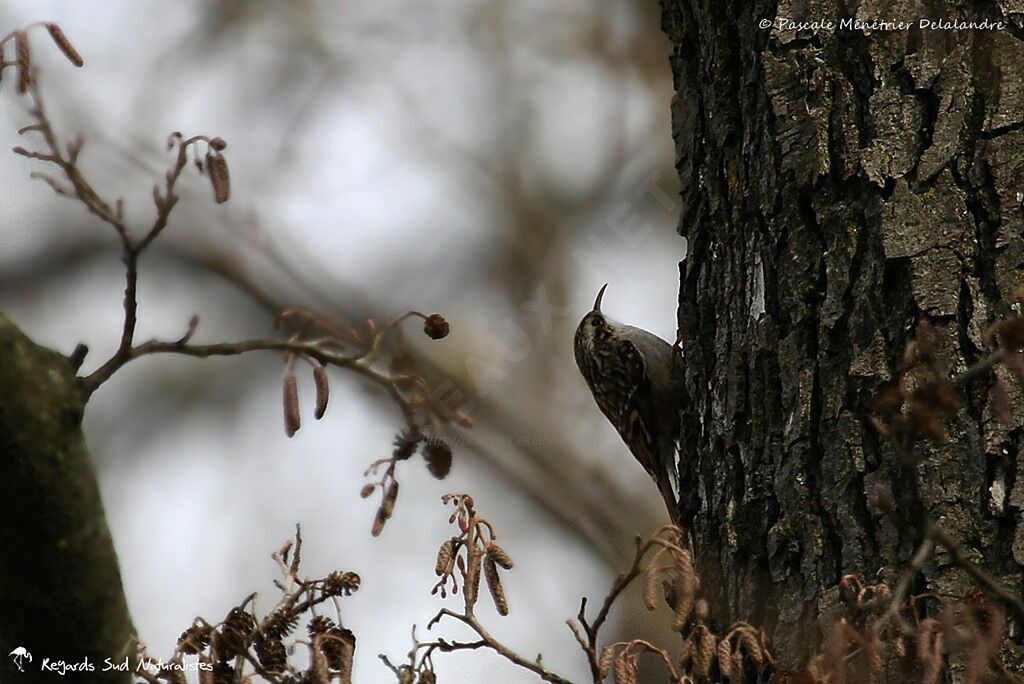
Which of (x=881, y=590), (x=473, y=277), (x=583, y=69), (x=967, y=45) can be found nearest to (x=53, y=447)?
(x=881, y=590)

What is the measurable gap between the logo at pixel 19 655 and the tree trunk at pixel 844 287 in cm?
127

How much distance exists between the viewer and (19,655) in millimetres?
1651

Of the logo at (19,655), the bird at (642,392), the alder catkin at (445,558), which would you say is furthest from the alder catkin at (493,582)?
the bird at (642,392)

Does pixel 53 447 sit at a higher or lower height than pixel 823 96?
lower

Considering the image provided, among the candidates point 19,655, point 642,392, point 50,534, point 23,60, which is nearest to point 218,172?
point 23,60

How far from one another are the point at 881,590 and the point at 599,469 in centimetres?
576

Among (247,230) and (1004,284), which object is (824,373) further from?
(247,230)

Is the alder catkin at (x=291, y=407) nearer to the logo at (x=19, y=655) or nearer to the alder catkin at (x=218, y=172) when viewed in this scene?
the alder catkin at (x=218, y=172)

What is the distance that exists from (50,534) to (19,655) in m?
0.17

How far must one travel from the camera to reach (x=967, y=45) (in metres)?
2.32

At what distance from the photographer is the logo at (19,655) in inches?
65.0

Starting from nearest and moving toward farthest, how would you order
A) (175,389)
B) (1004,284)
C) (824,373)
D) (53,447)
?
1. (53,447)
2. (1004,284)
3. (824,373)
4. (175,389)

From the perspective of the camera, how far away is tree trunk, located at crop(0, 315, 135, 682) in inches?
63.5

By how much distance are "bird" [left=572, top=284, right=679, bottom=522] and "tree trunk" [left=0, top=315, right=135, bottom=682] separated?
228 cm
